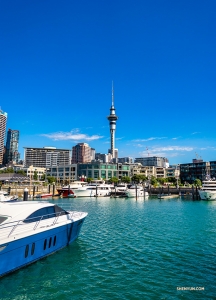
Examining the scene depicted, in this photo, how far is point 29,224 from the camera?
15867 mm

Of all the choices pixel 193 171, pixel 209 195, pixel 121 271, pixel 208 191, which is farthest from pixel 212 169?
pixel 121 271

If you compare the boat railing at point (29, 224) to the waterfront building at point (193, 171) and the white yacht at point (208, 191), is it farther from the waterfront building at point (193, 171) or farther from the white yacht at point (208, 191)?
the waterfront building at point (193, 171)

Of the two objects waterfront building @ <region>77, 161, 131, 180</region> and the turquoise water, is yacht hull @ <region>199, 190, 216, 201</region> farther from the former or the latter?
waterfront building @ <region>77, 161, 131, 180</region>

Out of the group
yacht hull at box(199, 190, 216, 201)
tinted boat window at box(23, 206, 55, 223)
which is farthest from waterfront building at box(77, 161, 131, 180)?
tinted boat window at box(23, 206, 55, 223)

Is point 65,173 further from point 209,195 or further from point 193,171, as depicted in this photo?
point 209,195

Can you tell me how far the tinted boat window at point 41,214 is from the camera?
53.8ft

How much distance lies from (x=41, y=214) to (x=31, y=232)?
2856 mm

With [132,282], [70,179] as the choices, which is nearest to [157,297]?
[132,282]

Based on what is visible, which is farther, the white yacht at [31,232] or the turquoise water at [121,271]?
the white yacht at [31,232]

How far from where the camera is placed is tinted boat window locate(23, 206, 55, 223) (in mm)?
16386

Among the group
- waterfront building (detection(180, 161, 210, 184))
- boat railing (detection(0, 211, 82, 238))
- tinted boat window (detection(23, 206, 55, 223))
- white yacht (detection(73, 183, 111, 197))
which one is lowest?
white yacht (detection(73, 183, 111, 197))

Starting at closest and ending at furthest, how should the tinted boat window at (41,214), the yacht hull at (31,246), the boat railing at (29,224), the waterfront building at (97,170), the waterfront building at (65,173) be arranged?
the yacht hull at (31,246) < the boat railing at (29,224) < the tinted boat window at (41,214) < the waterfront building at (97,170) < the waterfront building at (65,173)

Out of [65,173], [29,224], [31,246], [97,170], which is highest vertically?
[97,170]

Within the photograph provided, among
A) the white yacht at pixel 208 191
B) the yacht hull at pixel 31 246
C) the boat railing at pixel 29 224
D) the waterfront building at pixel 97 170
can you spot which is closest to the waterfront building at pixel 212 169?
the waterfront building at pixel 97 170
